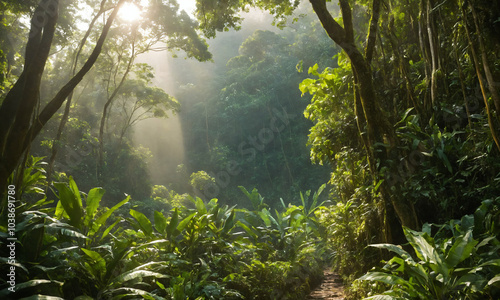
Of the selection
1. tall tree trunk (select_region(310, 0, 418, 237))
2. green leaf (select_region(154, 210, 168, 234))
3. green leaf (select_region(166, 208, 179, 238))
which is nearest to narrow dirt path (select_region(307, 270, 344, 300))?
tall tree trunk (select_region(310, 0, 418, 237))

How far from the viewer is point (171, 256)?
3457 millimetres

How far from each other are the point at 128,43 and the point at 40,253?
39.4 feet

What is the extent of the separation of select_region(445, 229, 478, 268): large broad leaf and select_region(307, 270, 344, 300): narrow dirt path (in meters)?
2.40

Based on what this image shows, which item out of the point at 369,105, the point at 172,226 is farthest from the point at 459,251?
the point at 172,226

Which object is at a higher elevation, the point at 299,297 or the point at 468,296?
the point at 468,296

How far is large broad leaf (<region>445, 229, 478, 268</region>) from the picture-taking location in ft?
6.91

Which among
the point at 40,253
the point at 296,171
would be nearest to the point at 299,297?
the point at 40,253

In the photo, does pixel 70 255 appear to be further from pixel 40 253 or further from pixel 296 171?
pixel 296 171

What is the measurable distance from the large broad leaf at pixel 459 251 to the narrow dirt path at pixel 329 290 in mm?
2401

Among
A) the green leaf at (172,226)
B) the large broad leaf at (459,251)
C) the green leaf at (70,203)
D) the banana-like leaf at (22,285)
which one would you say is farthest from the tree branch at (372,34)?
the banana-like leaf at (22,285)

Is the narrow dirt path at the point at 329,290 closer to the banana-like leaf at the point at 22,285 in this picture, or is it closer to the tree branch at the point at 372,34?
the tree branch at the point at 372,34

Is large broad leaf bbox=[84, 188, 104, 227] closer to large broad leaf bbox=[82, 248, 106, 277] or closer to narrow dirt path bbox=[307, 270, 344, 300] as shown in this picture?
large broad leaf bbox=[82, 248, 106, 277]

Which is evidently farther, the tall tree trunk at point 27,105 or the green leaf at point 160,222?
the green leaf at point 160,222

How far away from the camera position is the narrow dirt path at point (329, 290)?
4521 millimetres
